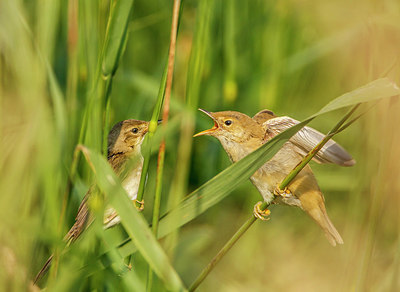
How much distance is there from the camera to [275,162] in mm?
2678

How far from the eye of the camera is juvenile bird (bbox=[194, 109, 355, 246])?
259cm

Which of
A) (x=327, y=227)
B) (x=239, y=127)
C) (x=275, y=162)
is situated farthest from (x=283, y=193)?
(x=239, y=127)

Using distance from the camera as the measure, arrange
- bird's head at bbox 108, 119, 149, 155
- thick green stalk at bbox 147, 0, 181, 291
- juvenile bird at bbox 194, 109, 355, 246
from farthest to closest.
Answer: bird's head at bbox 108, 119, 149, 155
juvenile bird at bbox 194, 109, 355, 246
thick green stalk at bbox 147, 0, 181, 291

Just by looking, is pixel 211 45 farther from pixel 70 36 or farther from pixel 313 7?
pixel 70 36

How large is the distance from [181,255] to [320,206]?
71 centimetres

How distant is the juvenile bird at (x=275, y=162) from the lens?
259 cm

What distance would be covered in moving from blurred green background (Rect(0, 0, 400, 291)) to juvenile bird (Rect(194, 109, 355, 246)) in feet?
0.49

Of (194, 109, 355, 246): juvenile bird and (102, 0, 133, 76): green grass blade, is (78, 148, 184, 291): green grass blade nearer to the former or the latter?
(102, 0, 133, 76): green grass blade

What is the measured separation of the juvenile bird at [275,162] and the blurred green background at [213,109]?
0.15 meters

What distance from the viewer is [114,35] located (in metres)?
1.80

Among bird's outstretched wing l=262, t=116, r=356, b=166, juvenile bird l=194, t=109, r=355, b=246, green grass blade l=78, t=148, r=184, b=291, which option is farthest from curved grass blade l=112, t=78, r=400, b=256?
juvenile bird l=194, t=109, r=355, b=246

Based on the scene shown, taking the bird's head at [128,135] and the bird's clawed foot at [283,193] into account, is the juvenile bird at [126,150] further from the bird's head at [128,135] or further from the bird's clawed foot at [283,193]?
the bird's clawed foot at [283,193]

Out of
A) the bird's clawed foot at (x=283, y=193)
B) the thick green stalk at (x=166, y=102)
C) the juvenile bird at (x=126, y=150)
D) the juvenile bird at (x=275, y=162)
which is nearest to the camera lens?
the thick green stalk at (x=166, y=102)

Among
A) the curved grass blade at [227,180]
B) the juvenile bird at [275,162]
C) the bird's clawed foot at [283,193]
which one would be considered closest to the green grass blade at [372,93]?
the curved grass blade at [227,180]
